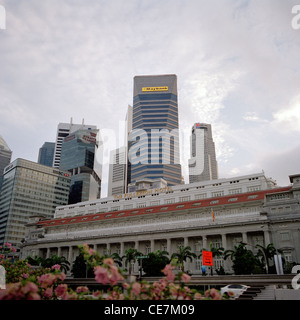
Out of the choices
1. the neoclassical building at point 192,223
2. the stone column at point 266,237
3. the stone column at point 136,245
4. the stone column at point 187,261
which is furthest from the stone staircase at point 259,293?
the stone column at point 136,245

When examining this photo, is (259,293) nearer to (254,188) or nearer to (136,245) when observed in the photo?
(136,245)

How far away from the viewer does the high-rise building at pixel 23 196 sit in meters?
168

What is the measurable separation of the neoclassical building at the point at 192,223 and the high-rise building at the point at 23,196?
5384cm

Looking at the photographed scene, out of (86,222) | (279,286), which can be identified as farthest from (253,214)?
(86,222)

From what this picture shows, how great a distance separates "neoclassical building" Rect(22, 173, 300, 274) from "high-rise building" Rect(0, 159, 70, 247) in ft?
177

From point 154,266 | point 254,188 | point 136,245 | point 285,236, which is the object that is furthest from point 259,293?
point 254,188

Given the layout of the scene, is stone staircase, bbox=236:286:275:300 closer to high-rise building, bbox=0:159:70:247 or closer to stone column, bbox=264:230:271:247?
stone column, bbox=264:230:271:247

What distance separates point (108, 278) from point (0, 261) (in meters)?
27.9

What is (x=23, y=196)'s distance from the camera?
576 ft

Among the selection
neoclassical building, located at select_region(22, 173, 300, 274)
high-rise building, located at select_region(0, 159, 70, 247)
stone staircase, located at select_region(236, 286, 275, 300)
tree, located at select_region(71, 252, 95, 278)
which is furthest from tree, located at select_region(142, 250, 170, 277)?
high-rise building, located at select_region(0, 159, 70, 247)

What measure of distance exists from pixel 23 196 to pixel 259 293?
554ft
